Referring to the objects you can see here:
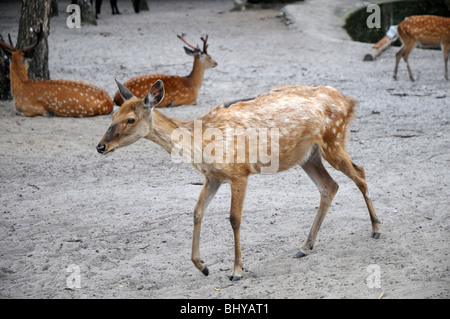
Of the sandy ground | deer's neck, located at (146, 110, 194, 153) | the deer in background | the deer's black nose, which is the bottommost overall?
the sandy ground

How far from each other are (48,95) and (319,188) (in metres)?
5.15

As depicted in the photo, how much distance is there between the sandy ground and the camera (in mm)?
4398

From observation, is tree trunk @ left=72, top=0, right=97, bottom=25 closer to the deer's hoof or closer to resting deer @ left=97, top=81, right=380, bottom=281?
resting deer @ left=97, top=81, right=380, bottom=281

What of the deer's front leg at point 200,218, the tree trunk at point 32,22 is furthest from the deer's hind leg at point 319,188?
the tree trunk at point 32,22

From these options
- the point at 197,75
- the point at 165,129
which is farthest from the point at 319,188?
the point at 197,75

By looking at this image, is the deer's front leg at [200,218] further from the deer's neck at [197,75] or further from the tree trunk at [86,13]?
the tree trunk at [86,13]

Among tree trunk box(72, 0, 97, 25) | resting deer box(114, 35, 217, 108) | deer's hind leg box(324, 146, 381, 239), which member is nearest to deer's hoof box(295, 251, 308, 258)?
deer's hind leg box(324, 146, 381, 239)

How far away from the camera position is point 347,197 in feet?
19.5

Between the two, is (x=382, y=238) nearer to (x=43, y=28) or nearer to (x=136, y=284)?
(x=136, y=284)

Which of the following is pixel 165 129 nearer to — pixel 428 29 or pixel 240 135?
pixel 240 135

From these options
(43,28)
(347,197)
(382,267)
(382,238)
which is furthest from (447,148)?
(43,28)

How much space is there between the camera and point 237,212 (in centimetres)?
440

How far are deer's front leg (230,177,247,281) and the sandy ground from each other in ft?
0.39
